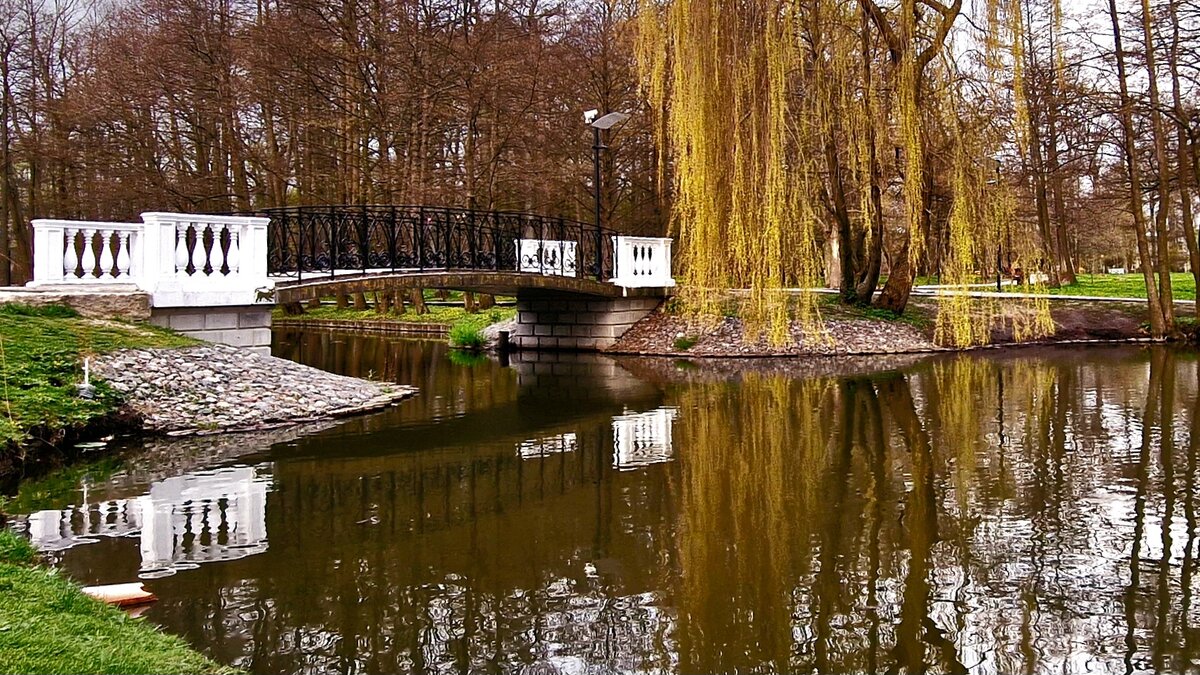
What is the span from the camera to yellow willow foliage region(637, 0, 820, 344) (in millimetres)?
12180

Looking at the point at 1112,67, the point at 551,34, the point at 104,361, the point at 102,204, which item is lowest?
the point at 104,361

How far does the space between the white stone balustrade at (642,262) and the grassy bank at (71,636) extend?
54.1ft

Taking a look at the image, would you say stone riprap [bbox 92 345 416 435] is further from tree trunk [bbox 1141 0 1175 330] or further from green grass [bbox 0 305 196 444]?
tree trunk [bbox 1141 0 1175 330]

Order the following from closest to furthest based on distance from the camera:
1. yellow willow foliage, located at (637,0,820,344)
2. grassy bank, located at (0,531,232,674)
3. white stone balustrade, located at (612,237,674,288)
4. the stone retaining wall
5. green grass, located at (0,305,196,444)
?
grassy bank, located at (0,531,232,674)
green grass, located at (0,305,196,444)
yellow willow foliage, located at (637,0,820,344)
white stone balustrade, located at (612,237,674,288)
the stone retaining wall

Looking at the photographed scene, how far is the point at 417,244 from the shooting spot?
16.1 meters

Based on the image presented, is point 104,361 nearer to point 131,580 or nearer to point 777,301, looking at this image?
point 131,580

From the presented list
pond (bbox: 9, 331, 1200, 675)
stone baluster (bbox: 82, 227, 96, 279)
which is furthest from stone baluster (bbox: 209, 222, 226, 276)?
pond (bbox: 9, 331, 1200, 675)

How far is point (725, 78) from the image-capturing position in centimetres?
1227

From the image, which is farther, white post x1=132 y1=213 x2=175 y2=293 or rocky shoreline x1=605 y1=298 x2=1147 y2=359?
rocky shoreline x1=605 y1=298 x2=1147 y2=359

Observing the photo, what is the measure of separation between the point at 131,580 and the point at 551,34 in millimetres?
24652

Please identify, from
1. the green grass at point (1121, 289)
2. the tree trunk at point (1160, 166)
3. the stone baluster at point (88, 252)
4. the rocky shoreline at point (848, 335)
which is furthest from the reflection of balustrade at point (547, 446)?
the green grass at point (1121, 289)

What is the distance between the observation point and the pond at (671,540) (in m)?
4.16

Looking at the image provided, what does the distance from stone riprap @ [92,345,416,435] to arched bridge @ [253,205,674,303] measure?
1479 millimetres

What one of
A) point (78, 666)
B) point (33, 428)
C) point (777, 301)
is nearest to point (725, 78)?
point (777, 301)
